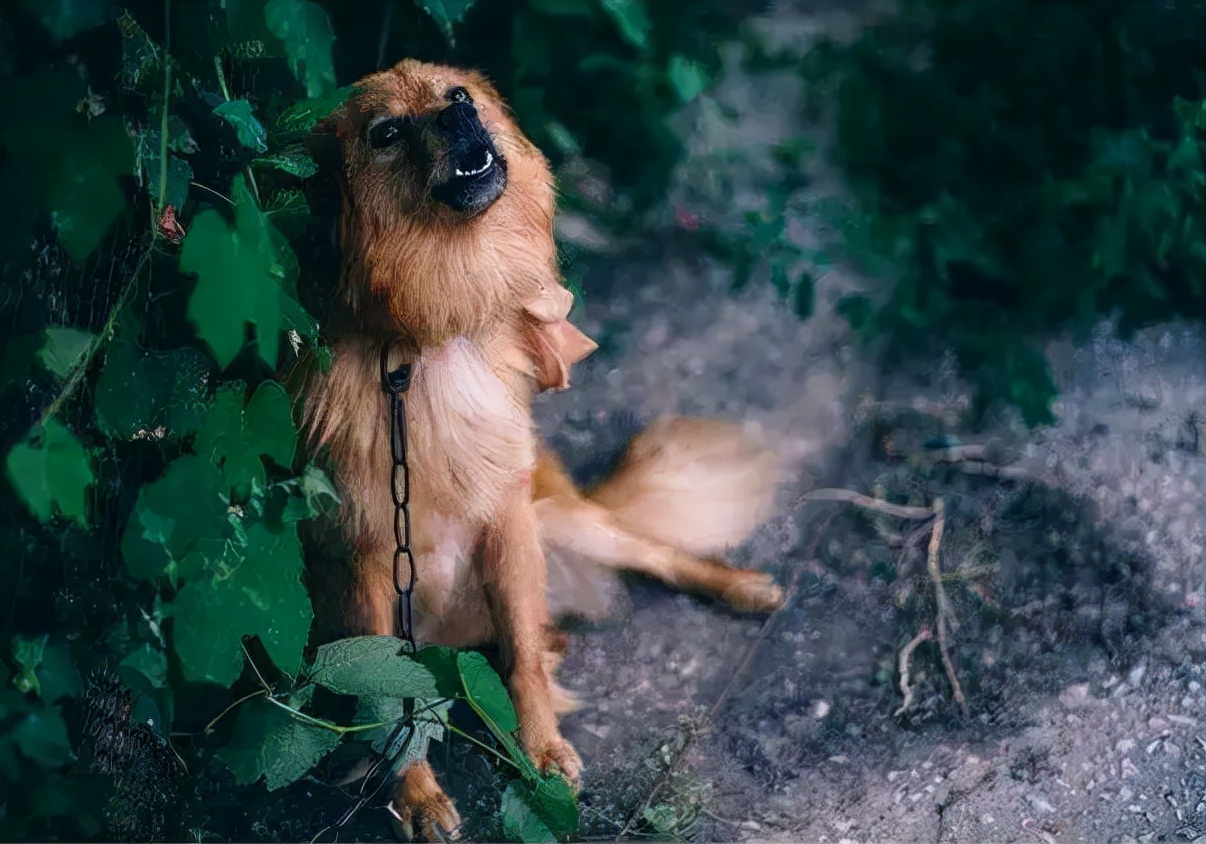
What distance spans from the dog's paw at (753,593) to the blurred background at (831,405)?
0.04 meters

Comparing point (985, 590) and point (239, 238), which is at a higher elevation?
point (239, 238)

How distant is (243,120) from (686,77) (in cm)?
88

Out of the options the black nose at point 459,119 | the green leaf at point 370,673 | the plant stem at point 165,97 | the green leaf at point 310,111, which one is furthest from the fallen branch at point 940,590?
the plant stem at point 165,97

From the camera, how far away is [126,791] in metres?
2.45

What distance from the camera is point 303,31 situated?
1.98 metres

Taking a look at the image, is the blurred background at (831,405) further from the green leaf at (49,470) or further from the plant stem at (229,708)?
the green leaf at (49,470)

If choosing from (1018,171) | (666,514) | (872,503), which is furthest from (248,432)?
(1018,171)

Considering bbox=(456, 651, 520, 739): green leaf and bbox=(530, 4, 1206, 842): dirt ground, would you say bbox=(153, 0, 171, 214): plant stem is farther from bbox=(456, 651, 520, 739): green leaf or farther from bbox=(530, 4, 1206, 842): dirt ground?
bbox=(456, 651, 520, 739): green leaf

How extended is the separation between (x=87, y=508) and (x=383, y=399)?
1.92 ft

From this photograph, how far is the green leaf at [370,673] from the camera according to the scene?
7.36ft

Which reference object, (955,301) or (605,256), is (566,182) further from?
(955,301)

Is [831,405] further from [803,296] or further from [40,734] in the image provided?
[40,734]

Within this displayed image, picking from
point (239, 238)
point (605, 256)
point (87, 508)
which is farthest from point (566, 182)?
point (87, 508)

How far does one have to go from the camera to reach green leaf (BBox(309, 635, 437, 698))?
2.24 m
